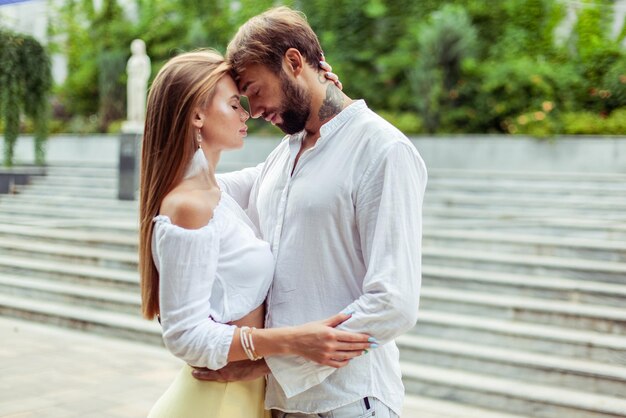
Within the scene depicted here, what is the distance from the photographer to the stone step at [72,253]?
7840 mm

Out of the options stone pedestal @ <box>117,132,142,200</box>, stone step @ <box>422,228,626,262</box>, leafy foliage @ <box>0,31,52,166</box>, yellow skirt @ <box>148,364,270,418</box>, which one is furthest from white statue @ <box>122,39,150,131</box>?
yellow skirt @ <box>148,364,270,418</box>

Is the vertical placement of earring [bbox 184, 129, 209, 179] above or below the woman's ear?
below

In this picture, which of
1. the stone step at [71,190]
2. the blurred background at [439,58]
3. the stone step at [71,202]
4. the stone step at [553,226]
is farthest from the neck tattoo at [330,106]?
the stone step at [71,190]

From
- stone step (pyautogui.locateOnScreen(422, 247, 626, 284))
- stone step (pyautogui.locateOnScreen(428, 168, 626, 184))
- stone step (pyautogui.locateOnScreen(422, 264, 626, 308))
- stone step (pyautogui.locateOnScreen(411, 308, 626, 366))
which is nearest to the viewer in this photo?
stone step (pyautogui.locateOnScreen(411, 308, 626, 366))

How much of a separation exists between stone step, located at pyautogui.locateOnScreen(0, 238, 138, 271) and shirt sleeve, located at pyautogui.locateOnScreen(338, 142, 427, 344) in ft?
21.0

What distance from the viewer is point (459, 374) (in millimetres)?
5152

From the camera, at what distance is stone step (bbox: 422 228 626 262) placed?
6277 mm

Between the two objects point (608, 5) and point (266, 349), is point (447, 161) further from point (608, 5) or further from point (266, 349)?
point (266, 349)

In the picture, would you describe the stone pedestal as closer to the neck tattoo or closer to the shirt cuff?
the neck tattoo

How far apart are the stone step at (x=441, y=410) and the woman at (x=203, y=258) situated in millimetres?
3071

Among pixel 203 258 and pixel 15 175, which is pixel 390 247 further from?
pixel 15 175

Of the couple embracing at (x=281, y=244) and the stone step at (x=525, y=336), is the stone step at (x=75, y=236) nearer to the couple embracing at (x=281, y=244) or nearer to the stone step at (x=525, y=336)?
the stone step at (x=525, y=336)

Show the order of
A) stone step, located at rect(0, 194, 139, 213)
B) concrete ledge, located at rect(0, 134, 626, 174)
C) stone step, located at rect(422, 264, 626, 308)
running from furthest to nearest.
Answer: stone step, located at rect(0, 194, 139, 213) < concrete ledge, located at rect(0, 134, 626, 174) < stone step, located at rect(422, 264, 626, 308)

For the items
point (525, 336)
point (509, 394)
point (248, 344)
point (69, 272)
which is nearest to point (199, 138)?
point (248, 344)
